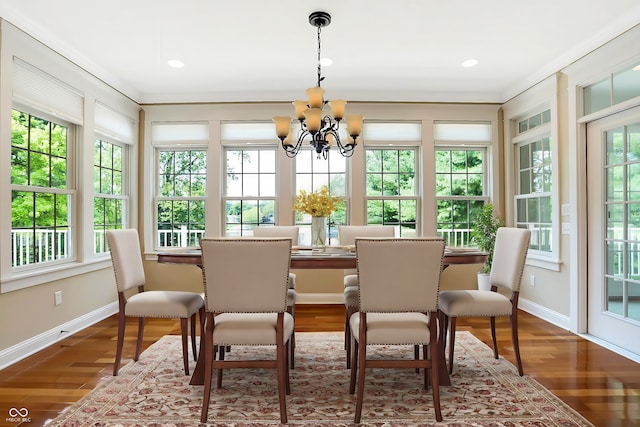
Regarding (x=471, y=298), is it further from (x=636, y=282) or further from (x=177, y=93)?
(x=177, y=93)

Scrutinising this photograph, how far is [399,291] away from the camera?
2121 mm

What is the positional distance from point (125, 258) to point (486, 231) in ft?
12.3

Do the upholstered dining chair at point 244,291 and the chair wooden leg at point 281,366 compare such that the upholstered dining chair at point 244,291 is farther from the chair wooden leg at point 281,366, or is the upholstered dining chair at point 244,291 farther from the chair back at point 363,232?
the chair back at point 363,232

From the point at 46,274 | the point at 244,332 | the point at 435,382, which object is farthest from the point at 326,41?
the point at 46,274

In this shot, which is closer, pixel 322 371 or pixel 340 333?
pixel 322 371

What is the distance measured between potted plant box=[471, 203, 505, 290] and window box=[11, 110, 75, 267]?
14.1ft

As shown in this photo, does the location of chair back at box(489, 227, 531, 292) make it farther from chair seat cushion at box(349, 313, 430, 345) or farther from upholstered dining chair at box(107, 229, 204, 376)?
upholstered dining chair at box(107, 229, 204, 376)

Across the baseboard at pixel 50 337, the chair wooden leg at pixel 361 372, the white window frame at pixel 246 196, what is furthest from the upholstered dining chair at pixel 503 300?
the baseboard at pixel 50 337

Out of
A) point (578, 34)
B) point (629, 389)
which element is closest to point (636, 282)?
point (629, 389)

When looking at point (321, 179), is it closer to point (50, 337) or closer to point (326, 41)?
point (326, 41)

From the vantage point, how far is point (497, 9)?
299 cm

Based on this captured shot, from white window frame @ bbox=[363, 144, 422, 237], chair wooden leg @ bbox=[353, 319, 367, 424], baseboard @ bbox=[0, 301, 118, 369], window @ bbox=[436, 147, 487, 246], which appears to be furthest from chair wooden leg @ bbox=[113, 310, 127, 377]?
window @ bbox=[436, 147, 487, 246]

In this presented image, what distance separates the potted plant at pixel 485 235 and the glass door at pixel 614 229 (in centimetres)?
111

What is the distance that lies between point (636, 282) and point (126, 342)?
4.13 m
